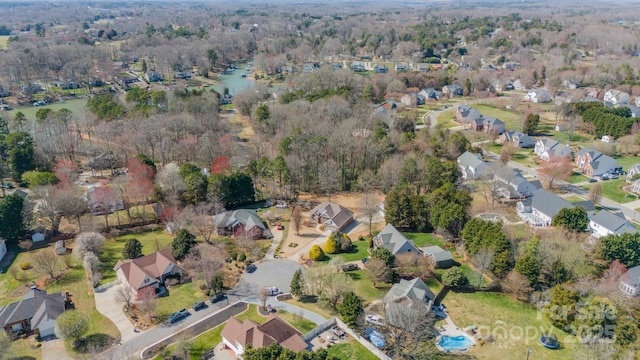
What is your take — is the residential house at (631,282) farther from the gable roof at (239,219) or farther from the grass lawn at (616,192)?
the gable roof at (239,219)

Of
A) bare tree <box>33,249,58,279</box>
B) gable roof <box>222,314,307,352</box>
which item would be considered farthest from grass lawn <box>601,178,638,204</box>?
bare tree <box>33,249,58,279</box>

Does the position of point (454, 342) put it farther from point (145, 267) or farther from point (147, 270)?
point (145, 267)

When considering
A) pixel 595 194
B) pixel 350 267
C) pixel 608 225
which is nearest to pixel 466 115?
pixel 595 194

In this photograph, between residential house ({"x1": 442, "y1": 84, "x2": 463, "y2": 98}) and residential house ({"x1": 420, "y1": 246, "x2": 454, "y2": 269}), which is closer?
residential house ({"x1": 420, "y1": 246, "x2": 454, "y2": 269})

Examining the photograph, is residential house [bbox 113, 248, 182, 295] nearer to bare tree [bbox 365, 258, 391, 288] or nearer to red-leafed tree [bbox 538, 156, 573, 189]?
bare tree [bbox 365, 258, 391, 288]

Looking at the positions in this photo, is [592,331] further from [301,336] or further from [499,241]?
[301,336]

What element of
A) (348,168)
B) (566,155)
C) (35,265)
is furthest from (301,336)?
(566,155)

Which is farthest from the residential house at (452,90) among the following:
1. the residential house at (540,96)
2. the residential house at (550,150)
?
the residential house at (550,150)
